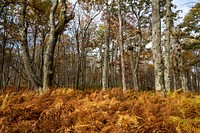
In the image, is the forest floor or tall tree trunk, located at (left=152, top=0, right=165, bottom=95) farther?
tall tree trunk, located at (left=152, top=0, right=165, bottom=95)

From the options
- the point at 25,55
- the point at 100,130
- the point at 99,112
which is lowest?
the point at 100,130

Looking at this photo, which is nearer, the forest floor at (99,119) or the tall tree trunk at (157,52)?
the forest floor at (99,119)

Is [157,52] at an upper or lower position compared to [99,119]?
upper

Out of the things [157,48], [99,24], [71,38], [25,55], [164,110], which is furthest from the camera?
Result: [71,38]

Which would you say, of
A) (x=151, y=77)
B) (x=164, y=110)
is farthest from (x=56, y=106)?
(x=151, y=77)

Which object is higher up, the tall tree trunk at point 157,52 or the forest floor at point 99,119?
the tall tree trunk at point 157,52

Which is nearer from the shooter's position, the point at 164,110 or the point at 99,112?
the point at 99,112

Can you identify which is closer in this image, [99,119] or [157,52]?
[99,119]

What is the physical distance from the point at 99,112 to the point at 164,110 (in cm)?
172

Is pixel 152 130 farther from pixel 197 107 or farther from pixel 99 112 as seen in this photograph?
pixel 197 107

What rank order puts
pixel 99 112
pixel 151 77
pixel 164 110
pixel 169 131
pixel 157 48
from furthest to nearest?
pixel 151 77, pixel 157 48, pixel 164 110, pixel 99 112, pixel 169 131

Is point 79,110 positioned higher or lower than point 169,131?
higher

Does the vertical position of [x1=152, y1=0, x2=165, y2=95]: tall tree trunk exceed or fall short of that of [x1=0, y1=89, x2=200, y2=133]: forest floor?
it exceeds it

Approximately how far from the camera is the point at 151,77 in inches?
2003
